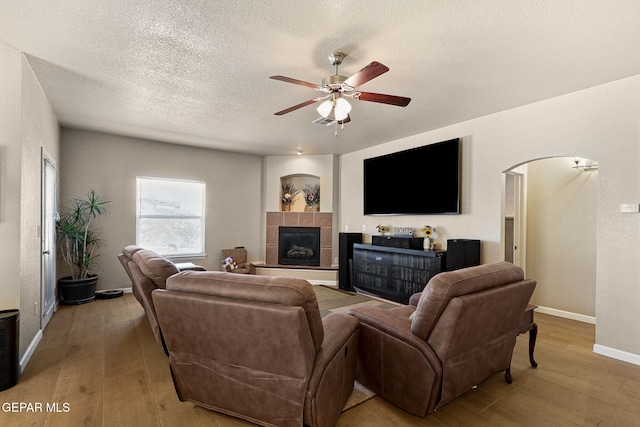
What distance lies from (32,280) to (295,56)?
3.28 metres

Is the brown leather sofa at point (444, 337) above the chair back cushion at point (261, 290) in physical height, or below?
below

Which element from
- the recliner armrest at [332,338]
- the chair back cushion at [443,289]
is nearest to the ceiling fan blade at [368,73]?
the chair back cushion at [443,289]

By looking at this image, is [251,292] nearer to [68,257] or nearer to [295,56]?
[295,56]

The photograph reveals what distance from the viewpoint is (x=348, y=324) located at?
2150 mm

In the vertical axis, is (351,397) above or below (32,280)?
below

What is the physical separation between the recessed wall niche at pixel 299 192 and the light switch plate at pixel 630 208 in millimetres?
4849

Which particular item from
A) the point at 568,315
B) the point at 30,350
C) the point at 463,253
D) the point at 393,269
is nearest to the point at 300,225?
the point at 393,269

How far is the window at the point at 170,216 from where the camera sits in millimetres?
5668

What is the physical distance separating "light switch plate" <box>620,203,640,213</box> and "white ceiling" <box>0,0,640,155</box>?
122 centimetres

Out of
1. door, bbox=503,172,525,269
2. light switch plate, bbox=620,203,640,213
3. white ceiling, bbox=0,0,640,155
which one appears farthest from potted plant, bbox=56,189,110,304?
light switch plate, bbox=620,203,640,213

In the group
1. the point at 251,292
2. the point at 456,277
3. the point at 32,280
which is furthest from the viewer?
the point at 32,280

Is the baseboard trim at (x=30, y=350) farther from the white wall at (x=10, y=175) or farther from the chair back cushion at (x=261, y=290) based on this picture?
the chair back cushion at (x=261, y=290)

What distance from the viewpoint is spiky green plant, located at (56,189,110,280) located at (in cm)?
469

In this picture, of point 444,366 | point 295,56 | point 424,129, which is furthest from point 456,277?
point 424,129
